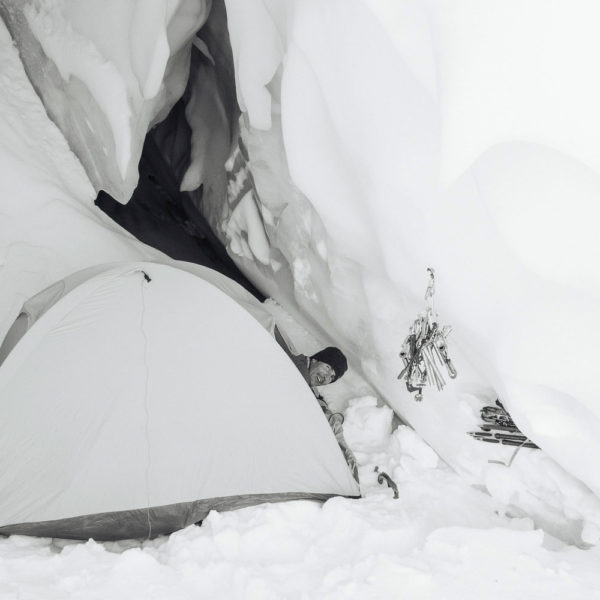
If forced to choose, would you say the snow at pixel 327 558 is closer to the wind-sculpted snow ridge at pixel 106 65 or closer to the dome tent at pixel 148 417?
the dome tent at pixel 148 417

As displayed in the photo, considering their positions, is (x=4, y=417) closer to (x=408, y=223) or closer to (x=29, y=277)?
(x=29, y=277)

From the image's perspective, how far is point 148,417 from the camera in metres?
2.12

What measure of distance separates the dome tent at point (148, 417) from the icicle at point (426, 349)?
47 centimetres

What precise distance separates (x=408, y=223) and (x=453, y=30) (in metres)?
0.66

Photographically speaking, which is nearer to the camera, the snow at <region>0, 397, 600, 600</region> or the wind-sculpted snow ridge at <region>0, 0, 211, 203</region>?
the snow at <region>0, 397, 600, 600</region>

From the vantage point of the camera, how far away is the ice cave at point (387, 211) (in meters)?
1.51

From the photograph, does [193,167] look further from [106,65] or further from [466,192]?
[466,192]

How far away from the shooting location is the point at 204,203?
421cm

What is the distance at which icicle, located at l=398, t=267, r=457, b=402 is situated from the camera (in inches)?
79.8

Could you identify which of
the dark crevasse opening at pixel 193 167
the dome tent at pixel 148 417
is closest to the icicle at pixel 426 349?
the dome tent at pixel 148 417

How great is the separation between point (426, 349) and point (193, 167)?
2.63 metres

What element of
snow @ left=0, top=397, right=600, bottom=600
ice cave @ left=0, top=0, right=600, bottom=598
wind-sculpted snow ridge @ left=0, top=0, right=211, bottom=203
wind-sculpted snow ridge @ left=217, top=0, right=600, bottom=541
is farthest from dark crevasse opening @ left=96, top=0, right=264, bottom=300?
snow @ left=0, top=397, right=600, bottom=600

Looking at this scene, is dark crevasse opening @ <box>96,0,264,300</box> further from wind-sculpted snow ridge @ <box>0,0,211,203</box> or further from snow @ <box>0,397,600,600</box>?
snow @ <box>0,397,600,600</box>

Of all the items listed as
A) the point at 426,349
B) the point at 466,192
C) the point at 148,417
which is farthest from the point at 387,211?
the point at 148,417
